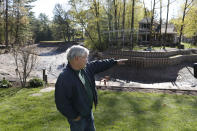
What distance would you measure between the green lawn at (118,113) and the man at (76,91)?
159 centimetres

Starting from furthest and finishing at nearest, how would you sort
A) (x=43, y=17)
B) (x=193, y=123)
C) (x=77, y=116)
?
(x=43, y=17) < (x=193, y=123) < (x=77, y=116)

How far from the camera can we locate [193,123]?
11.9ft

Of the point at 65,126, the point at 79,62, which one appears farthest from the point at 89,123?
the point at 65,126

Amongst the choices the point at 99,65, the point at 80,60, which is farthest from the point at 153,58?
the point at 80,60

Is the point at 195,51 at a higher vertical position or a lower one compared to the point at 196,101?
higher

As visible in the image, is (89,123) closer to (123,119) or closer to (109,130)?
(109,130)

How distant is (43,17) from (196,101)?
230ft

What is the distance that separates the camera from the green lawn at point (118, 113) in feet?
11.4

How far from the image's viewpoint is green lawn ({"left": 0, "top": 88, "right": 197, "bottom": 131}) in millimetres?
3477

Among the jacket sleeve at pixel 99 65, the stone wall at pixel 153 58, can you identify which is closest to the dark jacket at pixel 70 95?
the jacket sleeve at pixel 99 65

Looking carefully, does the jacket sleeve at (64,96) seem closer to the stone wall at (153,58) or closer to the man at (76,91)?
the man at (76,91)

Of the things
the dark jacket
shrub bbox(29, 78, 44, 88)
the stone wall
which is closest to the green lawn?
shrub bbox(29, 78, 44, 88)

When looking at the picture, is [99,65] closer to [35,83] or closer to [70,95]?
[70,95]

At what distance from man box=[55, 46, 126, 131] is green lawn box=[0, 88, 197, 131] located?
1.59m
